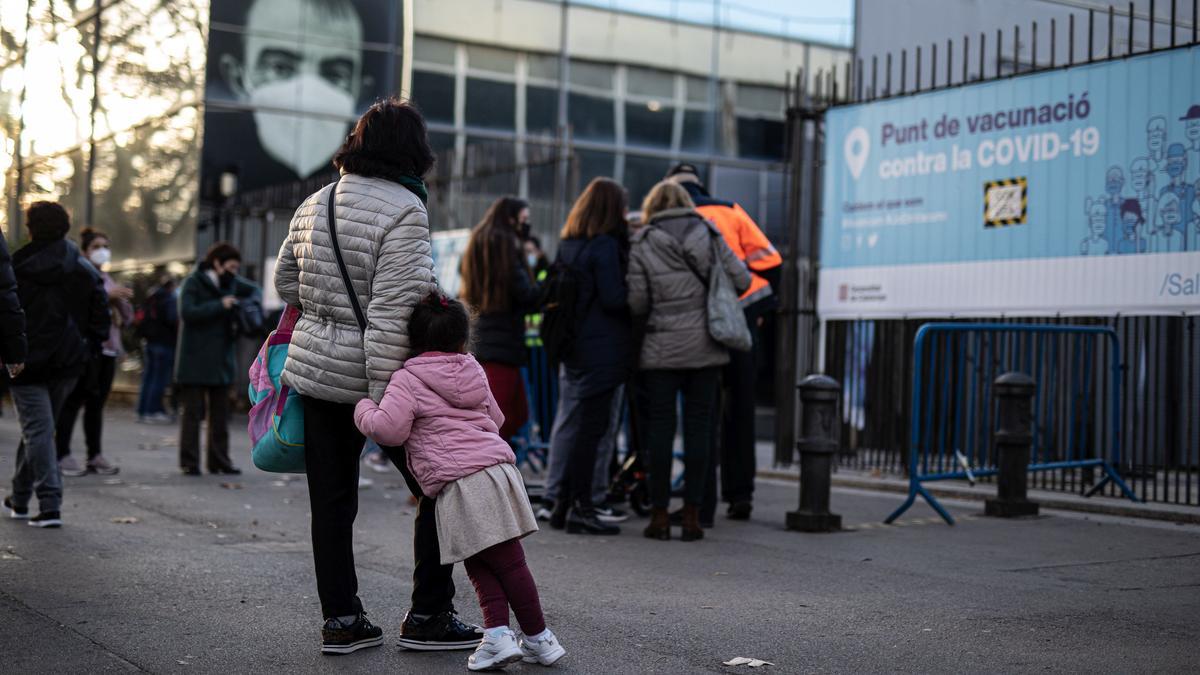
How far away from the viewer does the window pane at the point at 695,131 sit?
1080 inches

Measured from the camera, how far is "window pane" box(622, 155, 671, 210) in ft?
87.9

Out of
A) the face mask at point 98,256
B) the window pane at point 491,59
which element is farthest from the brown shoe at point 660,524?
the window pane at point 491,59

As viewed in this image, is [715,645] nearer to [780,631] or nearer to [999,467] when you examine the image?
[780,631]

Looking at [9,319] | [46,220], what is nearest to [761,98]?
[46,220]

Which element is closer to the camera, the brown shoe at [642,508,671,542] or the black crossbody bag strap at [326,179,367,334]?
the black crossbody bag strap at [326,179,367,334]

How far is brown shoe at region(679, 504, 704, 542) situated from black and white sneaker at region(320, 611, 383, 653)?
10.4 feet

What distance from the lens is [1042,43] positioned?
47.2ft

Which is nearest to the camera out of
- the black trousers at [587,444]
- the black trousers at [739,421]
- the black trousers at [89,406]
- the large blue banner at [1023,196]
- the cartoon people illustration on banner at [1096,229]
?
the black trousers at [587,444]

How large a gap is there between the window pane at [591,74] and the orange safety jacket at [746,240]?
60.7ft

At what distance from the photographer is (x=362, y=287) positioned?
15.3 ft

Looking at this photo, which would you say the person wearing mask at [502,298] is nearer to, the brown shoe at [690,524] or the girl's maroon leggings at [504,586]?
the brown shoe at [690,524]

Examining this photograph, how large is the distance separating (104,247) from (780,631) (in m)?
8.04

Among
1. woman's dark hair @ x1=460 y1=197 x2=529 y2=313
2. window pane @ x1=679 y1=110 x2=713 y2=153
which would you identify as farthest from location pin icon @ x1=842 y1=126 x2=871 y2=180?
window pane @ x1=679 y1=110 x2=713 y2=153

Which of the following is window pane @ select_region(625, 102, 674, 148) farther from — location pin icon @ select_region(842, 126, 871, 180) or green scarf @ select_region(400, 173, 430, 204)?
green scarf @ select_region(400, 173, 430, 204)
